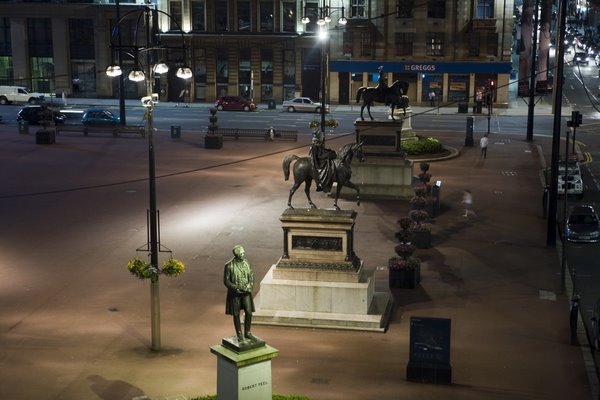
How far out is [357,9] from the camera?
80.9 meters

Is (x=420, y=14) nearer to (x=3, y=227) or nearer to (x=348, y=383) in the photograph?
(x=3, y=227)

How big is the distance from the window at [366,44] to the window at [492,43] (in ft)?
33.8

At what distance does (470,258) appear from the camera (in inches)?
1080

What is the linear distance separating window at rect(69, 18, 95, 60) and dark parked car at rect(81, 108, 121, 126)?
25379 millimetres

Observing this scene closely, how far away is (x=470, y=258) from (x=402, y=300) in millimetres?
5100

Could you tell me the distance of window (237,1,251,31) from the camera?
8231 centimetres

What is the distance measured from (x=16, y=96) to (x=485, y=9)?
4173cm

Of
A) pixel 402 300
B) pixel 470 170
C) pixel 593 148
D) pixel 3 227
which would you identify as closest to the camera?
pixel 402 300

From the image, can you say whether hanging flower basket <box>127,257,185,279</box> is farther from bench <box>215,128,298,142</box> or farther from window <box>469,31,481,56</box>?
window <box>469,31,481,56</box>

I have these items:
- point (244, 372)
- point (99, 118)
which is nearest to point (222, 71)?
point (99, 118)

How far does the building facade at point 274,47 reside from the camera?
262 ft

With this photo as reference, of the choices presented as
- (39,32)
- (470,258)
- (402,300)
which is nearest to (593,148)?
(470,258)

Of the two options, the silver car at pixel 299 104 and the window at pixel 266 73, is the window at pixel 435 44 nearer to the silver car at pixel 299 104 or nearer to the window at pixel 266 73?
the silver car at pixel 299 104

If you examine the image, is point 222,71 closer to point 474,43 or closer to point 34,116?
point 474,43
